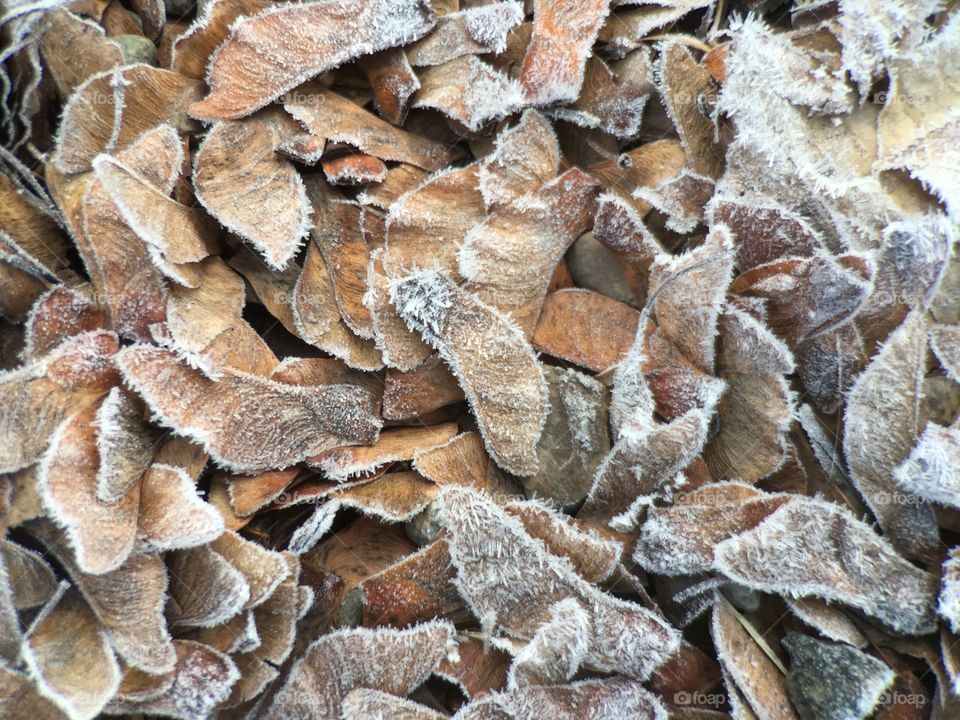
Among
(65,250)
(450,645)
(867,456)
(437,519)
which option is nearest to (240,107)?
(65,250)

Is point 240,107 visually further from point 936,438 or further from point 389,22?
point 936,438

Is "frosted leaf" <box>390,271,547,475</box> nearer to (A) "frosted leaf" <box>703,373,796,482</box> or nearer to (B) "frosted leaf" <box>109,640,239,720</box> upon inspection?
(A) "frosted leaf" <box>703,373,796,482</box>

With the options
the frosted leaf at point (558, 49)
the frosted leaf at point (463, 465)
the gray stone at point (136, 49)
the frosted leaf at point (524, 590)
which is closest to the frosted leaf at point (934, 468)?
the frosted leaf at point (524, 590)

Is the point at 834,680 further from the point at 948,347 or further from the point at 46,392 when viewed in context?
the point at 46,392

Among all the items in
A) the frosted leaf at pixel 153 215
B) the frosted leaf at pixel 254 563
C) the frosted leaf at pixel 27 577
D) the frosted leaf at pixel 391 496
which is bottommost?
the frosted leaf at pixel 27 577

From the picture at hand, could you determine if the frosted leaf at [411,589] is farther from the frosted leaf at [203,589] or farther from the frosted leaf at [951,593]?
the frosted leaf at [951,593]

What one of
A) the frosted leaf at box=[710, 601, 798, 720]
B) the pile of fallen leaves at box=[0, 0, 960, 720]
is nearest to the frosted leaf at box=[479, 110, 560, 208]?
the pile of fallen leaves at box=[0, 0, 960, 720]
